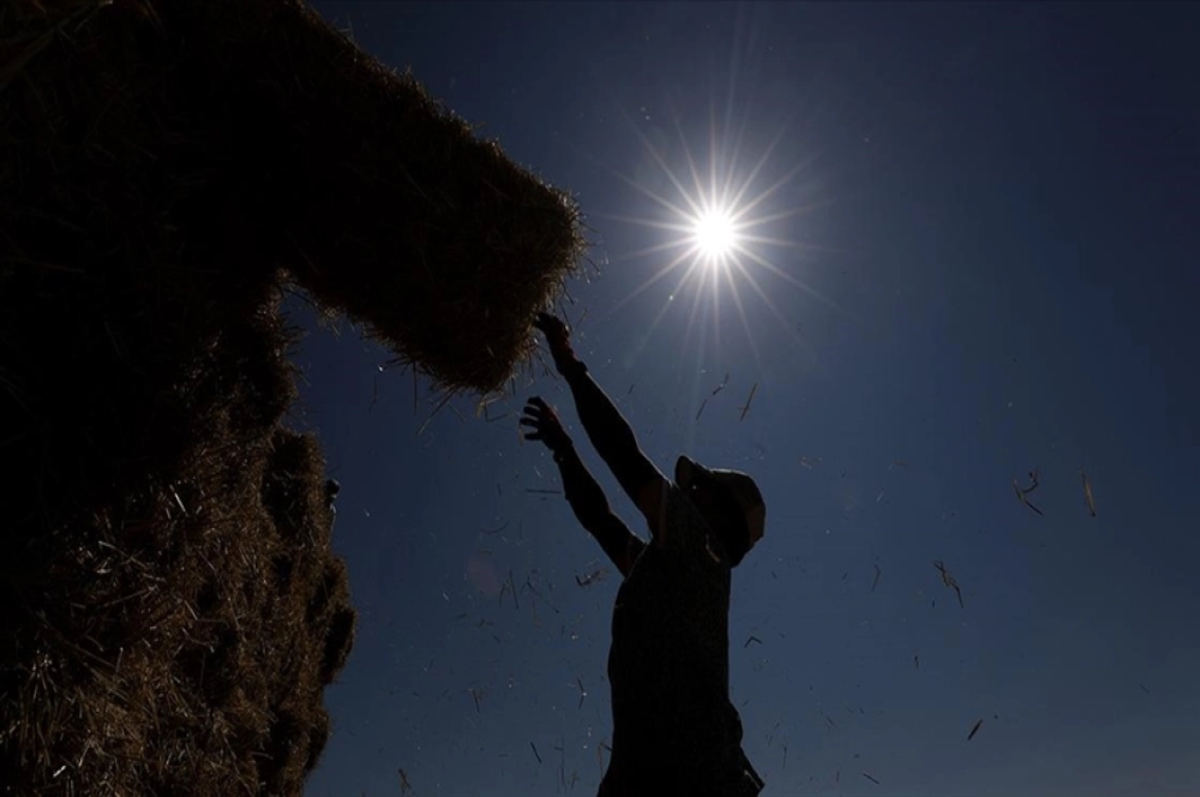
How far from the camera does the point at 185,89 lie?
3.06 meters

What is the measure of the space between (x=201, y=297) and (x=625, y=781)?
2355 millimetres

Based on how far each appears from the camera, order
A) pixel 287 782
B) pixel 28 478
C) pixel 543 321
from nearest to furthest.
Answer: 1. pixel 28 478
2. pixel 543 321
3. pixel 287 782

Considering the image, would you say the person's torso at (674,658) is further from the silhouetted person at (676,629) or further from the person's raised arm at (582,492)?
the person's raised arm at (582,492)

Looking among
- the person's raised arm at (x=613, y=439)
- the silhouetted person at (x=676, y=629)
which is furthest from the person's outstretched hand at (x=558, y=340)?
the silhouetted person at (x=676, y=629)

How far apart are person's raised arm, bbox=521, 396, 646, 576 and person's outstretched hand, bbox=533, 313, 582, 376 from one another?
1.68 feet

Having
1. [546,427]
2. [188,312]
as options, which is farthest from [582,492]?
[188,312]

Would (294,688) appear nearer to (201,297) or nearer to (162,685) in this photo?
(162,685)

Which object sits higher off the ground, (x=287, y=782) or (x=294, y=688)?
(x=294, y=688)

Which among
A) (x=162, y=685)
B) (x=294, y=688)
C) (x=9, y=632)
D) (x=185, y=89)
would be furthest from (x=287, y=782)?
(x=185, y=89)

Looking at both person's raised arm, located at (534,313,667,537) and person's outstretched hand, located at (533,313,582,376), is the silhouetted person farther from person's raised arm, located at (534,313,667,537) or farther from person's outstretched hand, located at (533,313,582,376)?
person's outstretched hand, located at (533,313,582,376)

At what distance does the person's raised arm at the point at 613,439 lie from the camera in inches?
127

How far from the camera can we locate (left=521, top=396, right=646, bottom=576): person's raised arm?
411 cm

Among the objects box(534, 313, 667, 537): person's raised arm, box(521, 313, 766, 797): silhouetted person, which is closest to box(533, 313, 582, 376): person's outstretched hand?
box(534, 313, 667, 537): person's raised arm

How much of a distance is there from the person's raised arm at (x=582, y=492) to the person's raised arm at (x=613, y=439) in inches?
22.2
